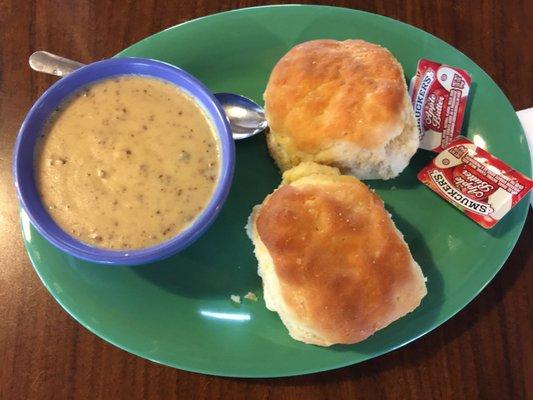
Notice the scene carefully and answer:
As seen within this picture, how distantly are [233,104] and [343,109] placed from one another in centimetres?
42

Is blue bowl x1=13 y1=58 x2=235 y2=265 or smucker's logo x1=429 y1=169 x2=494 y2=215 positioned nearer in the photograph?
blue bowl x1=13 y1=58 x2=235 y2=265

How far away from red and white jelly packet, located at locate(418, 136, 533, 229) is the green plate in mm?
52

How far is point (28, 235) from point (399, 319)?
3.65 feet

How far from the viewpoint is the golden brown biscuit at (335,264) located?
1293 mm

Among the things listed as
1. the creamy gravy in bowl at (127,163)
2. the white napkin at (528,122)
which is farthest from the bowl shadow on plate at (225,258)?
the white napkin at (528,122)

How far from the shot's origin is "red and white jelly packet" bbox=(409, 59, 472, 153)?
5.26 ft

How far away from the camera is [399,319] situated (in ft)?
4.65

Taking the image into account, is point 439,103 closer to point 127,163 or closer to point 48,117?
point 127,163

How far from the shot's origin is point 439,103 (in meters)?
1.61

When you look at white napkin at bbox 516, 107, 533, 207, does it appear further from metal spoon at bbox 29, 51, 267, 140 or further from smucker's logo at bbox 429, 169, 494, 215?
metal spoon at bbox 29, 51, 267, 140

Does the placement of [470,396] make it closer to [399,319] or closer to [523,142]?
[399,319]

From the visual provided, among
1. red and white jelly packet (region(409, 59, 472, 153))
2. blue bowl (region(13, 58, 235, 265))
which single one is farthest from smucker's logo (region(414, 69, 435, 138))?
blue bowl (region(13, 58, 235, 265))

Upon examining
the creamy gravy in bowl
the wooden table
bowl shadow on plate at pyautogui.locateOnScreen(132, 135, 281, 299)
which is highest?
the creamy gravy in bowl

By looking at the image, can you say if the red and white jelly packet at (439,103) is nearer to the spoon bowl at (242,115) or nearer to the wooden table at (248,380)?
the wooden table at (248,380)
